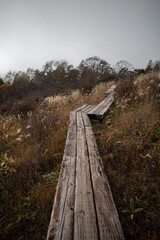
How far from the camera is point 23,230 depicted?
1161 millimetres

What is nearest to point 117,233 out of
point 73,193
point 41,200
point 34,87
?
point 73,193

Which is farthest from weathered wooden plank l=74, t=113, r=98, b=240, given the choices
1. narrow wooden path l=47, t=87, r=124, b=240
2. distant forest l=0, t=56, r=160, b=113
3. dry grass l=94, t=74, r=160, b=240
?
distant forest l=0, t=56, r=160, b=113

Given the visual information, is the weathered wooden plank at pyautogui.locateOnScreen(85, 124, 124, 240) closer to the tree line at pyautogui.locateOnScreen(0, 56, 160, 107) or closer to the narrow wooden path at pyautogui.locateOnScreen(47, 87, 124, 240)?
the narrow wooden path at pyautogui.locateOnScreen(47, 87, 124, 240)

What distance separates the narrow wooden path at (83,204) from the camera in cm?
76

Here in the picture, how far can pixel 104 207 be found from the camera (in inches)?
37.1

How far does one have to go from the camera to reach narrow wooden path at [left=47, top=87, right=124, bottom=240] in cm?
76

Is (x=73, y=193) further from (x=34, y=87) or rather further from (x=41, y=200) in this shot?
(x=34, y=87)

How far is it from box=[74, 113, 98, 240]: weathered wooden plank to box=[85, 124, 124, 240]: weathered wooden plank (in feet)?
0.16

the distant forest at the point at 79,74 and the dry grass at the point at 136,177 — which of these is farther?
the distant forest at the point at 79,74

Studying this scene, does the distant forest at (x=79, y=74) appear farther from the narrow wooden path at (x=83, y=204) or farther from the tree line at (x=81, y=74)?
the narrow wooden path at (x=83, y=204)

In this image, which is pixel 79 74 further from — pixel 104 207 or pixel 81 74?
pixel 104 207

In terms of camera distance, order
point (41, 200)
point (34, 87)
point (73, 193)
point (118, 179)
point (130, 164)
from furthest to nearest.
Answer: point (34, 87) → point (130, 164) → point (118, 179) → point (41, 200) → point (73, 193)

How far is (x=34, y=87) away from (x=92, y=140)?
25181 mm

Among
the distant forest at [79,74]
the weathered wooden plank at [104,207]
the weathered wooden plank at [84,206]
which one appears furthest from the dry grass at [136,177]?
the distant forest at [79,74]
